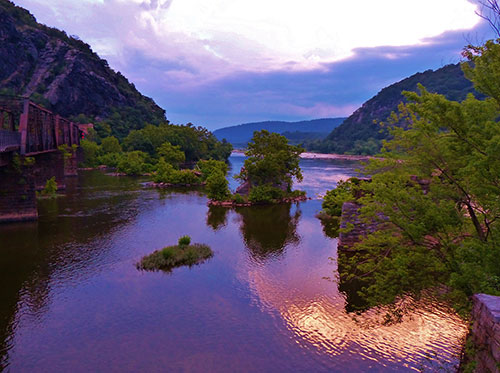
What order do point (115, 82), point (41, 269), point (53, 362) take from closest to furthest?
point (53, 362), point (41, 269), point (115, 82)

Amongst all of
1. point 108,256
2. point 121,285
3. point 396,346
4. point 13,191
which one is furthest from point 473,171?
point 13,191

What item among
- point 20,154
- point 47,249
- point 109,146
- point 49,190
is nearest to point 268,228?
point 47,249

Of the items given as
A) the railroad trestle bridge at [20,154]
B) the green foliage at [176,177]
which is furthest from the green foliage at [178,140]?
the railroad trestle bridge at [20,154]

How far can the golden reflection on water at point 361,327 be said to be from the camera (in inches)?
651

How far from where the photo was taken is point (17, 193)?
37.4 m

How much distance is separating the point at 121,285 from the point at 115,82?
188889 millimetres

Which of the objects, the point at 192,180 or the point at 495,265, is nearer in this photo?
the point at 495,265

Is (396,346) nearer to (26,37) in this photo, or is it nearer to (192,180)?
(192,180)

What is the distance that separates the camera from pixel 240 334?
18.0 m

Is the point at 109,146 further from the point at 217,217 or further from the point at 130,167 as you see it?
the point at 217,217

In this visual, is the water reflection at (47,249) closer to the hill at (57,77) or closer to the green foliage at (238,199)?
the green foliage at (238,199)

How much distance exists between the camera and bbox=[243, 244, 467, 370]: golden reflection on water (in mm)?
16531

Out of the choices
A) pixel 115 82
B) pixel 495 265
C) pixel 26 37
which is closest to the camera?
pixel 495 265

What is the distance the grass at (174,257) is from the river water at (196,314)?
→ 0.87 metres
